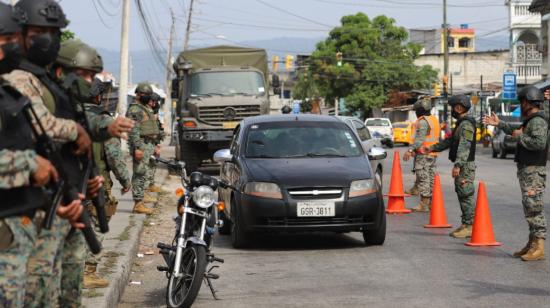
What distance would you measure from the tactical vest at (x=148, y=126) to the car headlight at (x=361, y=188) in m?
5.18

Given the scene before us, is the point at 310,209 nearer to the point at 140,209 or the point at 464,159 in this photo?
the point at 464,159

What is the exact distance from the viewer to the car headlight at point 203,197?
340 inches

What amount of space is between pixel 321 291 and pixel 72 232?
152 inches

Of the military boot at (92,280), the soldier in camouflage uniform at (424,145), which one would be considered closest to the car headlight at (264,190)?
the military boot at (92,280)

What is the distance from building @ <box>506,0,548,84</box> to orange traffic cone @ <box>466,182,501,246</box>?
2817 inches

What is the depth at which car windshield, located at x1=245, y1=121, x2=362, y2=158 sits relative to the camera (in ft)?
43.8

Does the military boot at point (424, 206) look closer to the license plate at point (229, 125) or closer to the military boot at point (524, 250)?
the military boot at point (524, 250)

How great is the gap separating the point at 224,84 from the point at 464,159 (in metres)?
15.2

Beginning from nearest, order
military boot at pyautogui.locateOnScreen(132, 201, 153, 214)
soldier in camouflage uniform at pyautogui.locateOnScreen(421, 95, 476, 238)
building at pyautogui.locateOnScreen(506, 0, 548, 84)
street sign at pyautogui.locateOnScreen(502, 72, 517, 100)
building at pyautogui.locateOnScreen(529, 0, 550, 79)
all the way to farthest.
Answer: soldier in camouflage uniform at pyautogui.locateOnScreen(421, 95, 476, 238) < military boot at pyautogui.locateOnScreen(132, 201, 153, 214) < building at pyautogui.locateOnScreen(529, 0, 550, 79) < street sign at pyautogui.locateOnScreen(502, 72, 517, 100) < building at pyautogui.locateOnScreen(506, 0, 548, 84)

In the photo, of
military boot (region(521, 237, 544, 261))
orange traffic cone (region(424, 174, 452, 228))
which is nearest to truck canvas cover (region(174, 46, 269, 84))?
orange traffic cone (region(424, 174, 452, 228))

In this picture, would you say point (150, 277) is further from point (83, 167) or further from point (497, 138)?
point (497, 138)

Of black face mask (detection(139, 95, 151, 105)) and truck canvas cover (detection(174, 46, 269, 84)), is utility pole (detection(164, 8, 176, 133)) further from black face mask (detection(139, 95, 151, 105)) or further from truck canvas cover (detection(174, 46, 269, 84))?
black face mask (detection(139, 95, 151, 105))

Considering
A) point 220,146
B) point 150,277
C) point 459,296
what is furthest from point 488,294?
point 220,146

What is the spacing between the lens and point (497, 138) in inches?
1667
